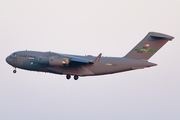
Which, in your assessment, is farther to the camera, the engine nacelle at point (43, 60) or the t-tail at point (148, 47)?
the t-tail at point (148, 47)

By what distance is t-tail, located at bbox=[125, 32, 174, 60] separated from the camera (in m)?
24.1

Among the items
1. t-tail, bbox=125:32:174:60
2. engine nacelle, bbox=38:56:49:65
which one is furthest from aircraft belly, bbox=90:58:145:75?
engine nacelle, bbox=38:56:49:65

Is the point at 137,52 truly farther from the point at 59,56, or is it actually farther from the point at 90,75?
the point at 59,56

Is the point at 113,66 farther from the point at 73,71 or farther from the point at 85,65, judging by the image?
the point at 73,71

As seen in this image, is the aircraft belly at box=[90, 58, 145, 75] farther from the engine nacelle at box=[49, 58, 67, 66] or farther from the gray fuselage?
the engine nacelle at box=[49, 58, 67, 66]

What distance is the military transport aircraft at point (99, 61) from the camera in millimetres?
23703

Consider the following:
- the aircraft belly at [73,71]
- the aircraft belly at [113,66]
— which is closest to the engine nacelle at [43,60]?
the aircraft belly at [73,71]

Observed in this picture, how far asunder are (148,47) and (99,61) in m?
3.33

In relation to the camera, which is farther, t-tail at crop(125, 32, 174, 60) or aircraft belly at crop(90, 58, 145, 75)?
t-tail at crop(125, 32, 174, 60)

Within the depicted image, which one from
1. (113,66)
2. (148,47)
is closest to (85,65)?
(113,66)

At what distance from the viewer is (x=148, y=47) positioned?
79.7 feet

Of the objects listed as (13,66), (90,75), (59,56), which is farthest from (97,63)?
(13,66)

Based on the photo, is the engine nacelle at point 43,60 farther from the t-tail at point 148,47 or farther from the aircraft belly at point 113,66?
the t-tail at point 148,47

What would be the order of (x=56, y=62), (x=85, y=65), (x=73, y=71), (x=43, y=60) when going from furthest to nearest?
(x=73, y=71) → (x=85, y=65) → (x=43, y=60) → (x=56, y=62)
